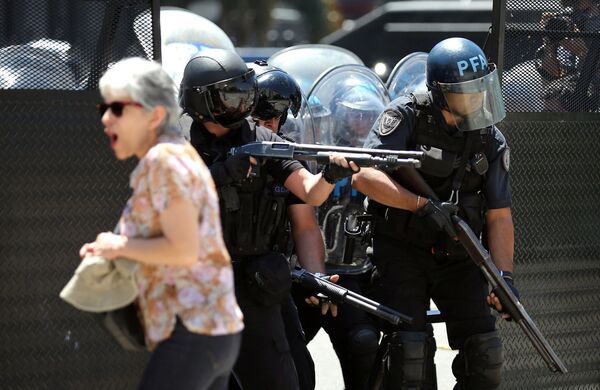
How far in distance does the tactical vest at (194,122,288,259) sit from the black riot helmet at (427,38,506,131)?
87 centimetres

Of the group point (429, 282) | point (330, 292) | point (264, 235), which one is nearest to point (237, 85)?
point (264, 235)

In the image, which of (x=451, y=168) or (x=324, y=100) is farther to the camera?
(x=324, y=100)

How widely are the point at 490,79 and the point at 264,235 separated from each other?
1.26m

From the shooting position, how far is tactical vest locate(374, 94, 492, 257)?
15.9ft

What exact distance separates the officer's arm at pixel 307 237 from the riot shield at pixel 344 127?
3.73ft

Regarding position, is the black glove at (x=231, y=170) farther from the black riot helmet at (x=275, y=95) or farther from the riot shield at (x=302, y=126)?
the riot shield at (x=302, y=126)

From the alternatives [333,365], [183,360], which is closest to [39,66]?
[183,360]

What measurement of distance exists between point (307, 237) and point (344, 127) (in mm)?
2231

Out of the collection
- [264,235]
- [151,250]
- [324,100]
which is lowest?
[324,100]

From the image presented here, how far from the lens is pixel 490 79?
15.9ft

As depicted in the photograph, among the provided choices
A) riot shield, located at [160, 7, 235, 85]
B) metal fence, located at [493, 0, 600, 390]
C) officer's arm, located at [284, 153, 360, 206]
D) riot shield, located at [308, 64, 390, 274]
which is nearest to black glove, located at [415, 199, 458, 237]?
officer's arm, located at [284, 153, 360, 206]

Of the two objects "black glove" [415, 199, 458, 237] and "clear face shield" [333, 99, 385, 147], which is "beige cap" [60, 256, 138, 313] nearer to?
"black glove" [415, 199, 458, 237]

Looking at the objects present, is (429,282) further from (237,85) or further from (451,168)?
(237,85)

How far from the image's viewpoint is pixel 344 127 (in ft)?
22.6
